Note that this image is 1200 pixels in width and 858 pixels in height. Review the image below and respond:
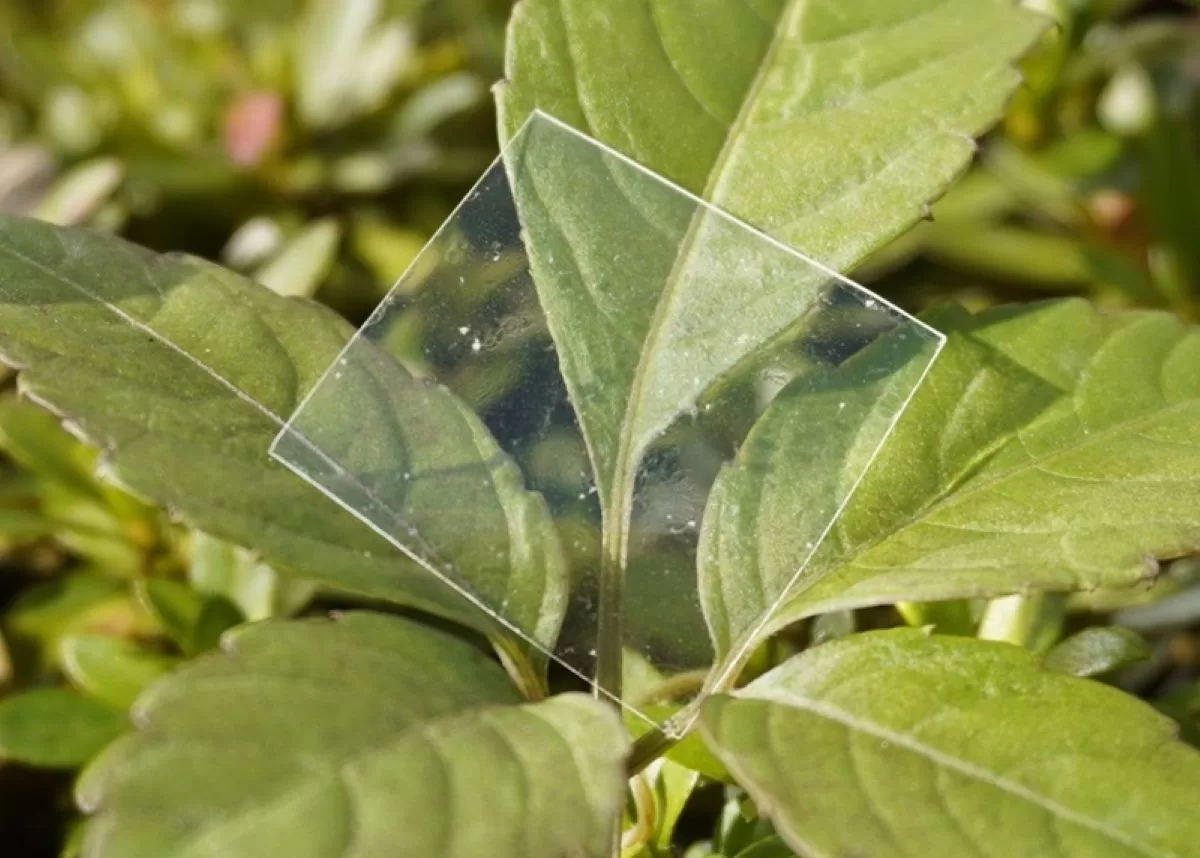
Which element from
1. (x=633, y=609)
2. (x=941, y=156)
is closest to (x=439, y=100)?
(x=941, y=156)

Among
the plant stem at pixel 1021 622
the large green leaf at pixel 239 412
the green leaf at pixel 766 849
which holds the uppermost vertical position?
the large green leaf at pixel 239 412

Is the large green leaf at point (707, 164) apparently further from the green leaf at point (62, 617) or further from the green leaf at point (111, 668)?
the green leaf at point (62, 617)

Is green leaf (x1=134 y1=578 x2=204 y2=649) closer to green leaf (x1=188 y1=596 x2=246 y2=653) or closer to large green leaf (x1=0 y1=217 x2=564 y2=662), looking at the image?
green leaf (x1=188 y1=596 x2=246 y2=653)

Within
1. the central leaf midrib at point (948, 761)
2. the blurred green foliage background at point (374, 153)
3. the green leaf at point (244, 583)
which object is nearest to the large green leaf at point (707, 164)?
the central leaf midrib at point (948, 761)

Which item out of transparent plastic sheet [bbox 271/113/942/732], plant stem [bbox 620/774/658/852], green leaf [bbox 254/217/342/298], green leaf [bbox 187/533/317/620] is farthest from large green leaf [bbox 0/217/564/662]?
green leaf [bbox 254/217/342/298]

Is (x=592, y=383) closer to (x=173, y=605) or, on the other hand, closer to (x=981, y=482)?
(x=981, y=482)

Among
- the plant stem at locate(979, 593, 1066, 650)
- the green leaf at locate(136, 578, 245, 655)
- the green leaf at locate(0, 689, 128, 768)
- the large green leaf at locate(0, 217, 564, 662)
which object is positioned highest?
the large green leaf at locate(0, 217, 564, 662)
